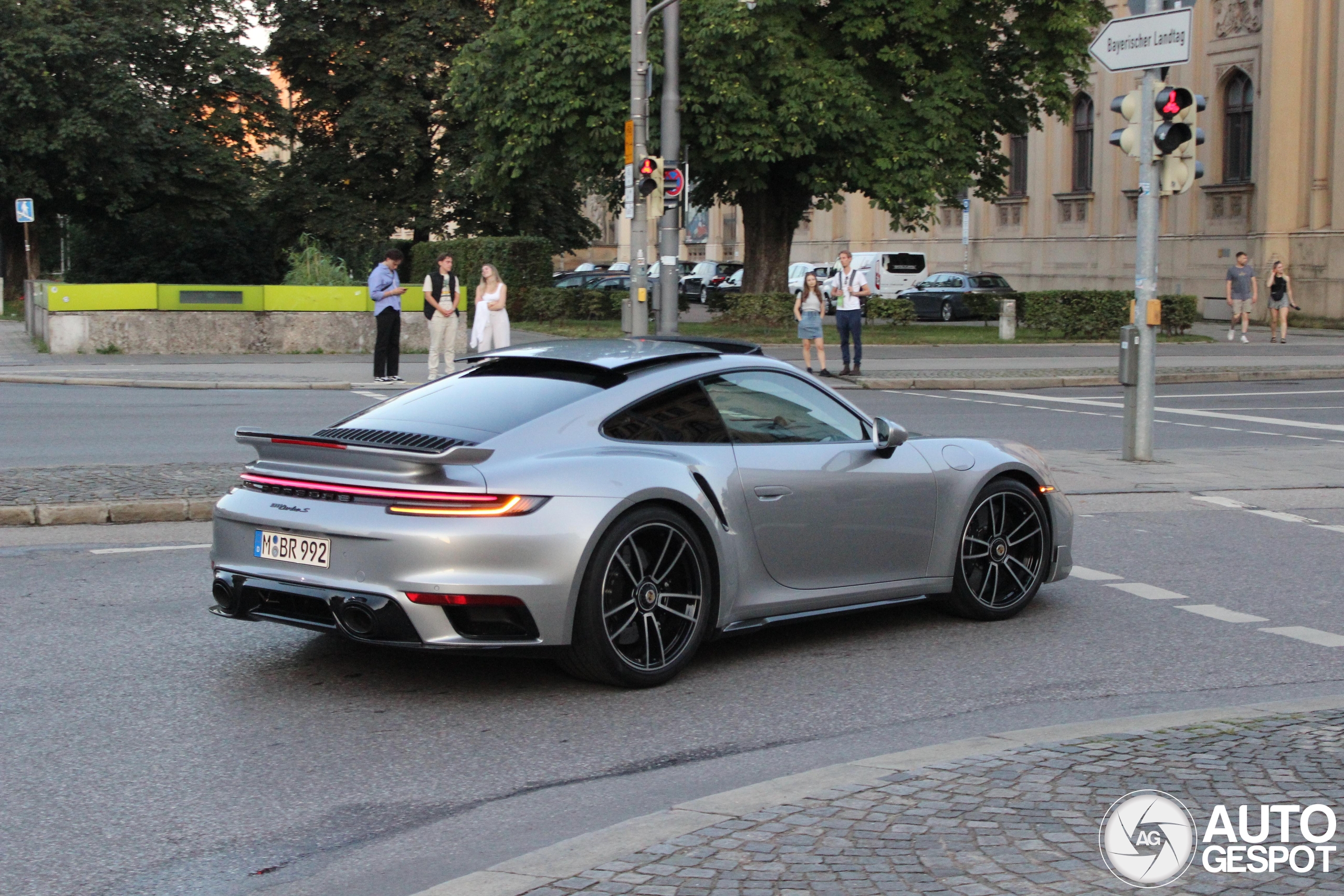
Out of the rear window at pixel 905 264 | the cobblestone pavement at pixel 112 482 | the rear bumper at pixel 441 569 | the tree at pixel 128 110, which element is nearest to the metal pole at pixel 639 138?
the cobblestone pavement at pixel 112 482

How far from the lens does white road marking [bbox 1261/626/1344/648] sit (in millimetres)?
7484

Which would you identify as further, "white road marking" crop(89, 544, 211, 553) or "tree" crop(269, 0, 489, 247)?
"tree" crop(269, 0, 489, 247)

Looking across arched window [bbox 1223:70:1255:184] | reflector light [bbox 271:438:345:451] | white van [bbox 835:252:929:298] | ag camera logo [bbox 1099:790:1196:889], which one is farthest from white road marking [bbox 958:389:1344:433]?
white van [bbox 835:252:929:298]

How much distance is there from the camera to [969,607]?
7844mm

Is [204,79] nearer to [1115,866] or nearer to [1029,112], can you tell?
[1029,112]

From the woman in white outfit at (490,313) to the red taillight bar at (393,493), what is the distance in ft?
50.5

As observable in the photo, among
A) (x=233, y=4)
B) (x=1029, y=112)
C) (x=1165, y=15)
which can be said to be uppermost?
(x=233, y=4)

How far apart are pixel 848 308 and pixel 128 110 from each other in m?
30.6

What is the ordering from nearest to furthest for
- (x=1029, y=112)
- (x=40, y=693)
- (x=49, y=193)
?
(x=40, y=693) < (x=1029, y=112) < (x=49, y=193)

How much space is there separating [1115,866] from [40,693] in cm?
414

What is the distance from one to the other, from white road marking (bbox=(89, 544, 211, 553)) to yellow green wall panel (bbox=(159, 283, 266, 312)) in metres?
19.4

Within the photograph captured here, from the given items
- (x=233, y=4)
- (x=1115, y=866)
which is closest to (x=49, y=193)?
(x=233, y=4)

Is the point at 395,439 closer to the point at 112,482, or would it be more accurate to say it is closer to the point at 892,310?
the point at 112,482

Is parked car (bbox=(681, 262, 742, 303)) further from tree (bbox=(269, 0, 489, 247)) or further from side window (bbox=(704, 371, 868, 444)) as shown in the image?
side window (bbox=(704, 371, 868, 444))
